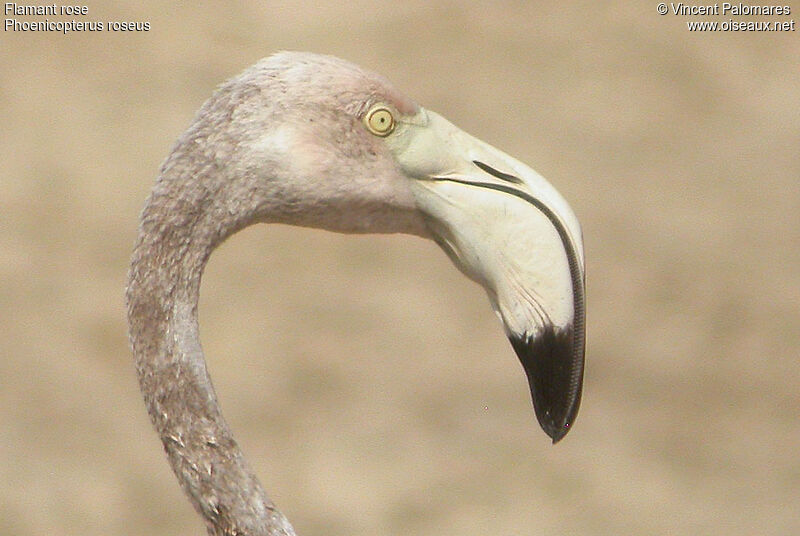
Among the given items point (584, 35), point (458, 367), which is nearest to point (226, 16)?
point (584, 35)

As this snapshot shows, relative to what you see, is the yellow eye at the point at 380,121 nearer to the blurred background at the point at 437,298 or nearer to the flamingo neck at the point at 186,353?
the flamingo neck at the point at 186,353

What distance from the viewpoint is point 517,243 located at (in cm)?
185

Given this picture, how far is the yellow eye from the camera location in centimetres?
188

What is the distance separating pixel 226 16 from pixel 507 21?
1.34 m

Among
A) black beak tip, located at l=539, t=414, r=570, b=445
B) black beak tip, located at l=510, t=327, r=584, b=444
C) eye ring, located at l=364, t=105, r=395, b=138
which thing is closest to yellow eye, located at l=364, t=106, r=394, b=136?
eye ring, located at l=364, t=105, r=395, b=138

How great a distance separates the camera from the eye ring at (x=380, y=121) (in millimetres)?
1876

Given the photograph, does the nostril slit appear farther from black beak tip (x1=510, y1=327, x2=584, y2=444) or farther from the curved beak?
black beak tip (x1=510, y1=327, x2=584, y2=444)

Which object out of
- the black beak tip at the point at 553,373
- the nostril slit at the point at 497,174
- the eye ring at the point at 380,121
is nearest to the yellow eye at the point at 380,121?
the eye ring at the point at 380,121

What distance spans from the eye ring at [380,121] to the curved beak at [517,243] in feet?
0.07

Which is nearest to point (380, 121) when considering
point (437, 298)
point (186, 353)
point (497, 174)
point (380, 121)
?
point (380, 121)

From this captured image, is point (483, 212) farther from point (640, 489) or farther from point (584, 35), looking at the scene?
point (584, 35)

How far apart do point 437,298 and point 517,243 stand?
3.53 metres

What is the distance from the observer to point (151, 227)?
183 centimetres

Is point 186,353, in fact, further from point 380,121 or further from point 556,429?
point 556,429
